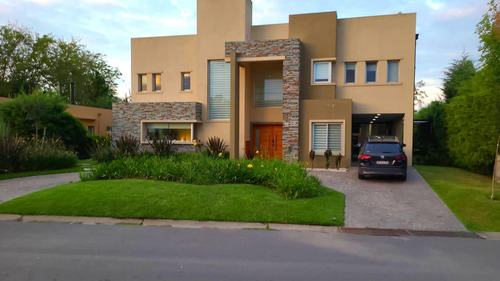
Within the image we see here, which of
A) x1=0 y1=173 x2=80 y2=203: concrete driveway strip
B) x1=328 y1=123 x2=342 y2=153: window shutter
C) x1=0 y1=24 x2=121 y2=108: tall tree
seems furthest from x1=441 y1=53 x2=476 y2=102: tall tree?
x1=0 y1=24 x2=121 y2=108: tall tree

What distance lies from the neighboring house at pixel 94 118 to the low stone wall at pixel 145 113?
27.9 ft

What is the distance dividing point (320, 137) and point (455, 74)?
40.3 ft

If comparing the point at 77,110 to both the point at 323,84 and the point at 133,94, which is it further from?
the point at 323,84

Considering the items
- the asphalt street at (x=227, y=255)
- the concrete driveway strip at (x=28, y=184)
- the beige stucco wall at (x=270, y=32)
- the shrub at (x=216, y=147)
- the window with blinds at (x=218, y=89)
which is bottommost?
the asphalt street at (x=227, y=255)

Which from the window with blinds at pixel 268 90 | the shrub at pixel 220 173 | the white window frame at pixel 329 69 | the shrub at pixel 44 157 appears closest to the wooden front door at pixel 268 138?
the window with blinds at pixel 268 90

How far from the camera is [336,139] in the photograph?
16.6 m

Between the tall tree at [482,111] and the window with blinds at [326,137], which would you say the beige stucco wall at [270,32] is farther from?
the tall tree at [482,111]

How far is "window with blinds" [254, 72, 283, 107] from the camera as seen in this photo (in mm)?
19203

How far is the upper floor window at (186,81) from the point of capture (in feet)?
67.4

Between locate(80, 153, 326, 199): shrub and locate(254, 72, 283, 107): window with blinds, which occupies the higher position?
locate(254, 72, 283, 107): window with blinds

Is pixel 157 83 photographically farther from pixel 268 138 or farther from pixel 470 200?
pixel 470 200

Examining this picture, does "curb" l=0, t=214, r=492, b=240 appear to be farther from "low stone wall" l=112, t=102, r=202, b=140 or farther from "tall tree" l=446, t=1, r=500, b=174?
"low stone wall" l=112, t=102, r=202, b=140

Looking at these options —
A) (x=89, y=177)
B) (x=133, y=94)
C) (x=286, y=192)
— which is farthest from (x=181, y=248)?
(x=133, y=94)

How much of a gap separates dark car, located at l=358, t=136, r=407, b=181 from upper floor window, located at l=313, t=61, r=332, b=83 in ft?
18.8
